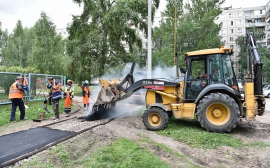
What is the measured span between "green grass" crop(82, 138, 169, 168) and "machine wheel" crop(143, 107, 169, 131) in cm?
181

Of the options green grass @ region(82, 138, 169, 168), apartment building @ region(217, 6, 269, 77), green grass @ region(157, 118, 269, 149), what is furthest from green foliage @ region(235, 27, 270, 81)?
green grass @ region(82, 138, 169, 168)

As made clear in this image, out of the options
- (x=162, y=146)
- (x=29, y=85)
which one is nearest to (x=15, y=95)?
(x=29, y=85)

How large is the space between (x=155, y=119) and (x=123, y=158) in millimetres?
2668

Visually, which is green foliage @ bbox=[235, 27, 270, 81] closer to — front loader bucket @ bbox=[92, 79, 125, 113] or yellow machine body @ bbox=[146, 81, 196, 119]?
yellow machine body @ bbox=[146, 81, 196, 119]

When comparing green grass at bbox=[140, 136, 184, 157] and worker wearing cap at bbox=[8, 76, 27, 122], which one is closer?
green grass at bbox=[140, 136, 184, 157]

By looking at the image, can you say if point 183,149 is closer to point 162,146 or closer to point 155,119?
point 162,146

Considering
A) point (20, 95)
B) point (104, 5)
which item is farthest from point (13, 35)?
point (20, 95)

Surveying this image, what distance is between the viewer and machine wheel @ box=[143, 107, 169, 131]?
20.3ft

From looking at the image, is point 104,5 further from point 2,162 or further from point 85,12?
point 2,162

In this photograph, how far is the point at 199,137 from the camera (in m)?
5.40

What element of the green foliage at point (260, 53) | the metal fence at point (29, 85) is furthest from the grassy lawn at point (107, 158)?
the green foliage at point (260, 53)

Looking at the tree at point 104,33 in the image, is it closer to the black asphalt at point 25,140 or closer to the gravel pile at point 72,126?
the gravel pile at point 72,126

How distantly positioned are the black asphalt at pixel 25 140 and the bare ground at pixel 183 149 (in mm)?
541

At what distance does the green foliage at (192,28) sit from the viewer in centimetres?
1969
